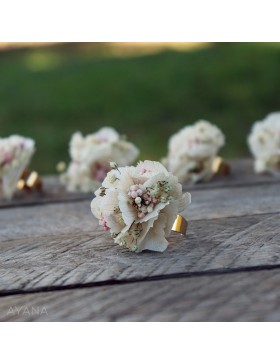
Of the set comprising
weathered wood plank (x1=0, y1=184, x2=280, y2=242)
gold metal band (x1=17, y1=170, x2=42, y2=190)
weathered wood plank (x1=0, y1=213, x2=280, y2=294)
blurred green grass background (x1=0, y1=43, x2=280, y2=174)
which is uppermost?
blurred green grass background (x1=0, y1=43, x2=280, y2=174)

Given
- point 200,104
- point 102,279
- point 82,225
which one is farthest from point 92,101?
point 102,279

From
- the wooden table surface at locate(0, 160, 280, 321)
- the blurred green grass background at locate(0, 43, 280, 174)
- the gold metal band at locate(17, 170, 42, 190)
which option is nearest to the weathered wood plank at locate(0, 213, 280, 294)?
the wooden table surface at locate(0, 160, 280, 321)

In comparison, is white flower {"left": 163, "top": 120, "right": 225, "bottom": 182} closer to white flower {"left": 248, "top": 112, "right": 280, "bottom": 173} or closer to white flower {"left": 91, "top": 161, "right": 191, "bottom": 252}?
white flower {"left": 248, "top": 112, "right": 280, "bottom": 173}

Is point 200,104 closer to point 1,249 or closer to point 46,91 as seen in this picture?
point 46,91

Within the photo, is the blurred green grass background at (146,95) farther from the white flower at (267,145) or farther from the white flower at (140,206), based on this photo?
the white flower at (140,206)

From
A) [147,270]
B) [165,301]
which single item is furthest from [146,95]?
[165,301]

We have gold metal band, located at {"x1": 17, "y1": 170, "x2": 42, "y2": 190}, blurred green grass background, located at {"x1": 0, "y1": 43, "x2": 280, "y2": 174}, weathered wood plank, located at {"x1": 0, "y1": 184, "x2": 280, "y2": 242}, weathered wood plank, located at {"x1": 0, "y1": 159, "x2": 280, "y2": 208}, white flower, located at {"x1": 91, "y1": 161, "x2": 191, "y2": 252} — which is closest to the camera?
white flower, located at {"x1": 91, "y1": 161, "x2": 191, "y2": 252}
